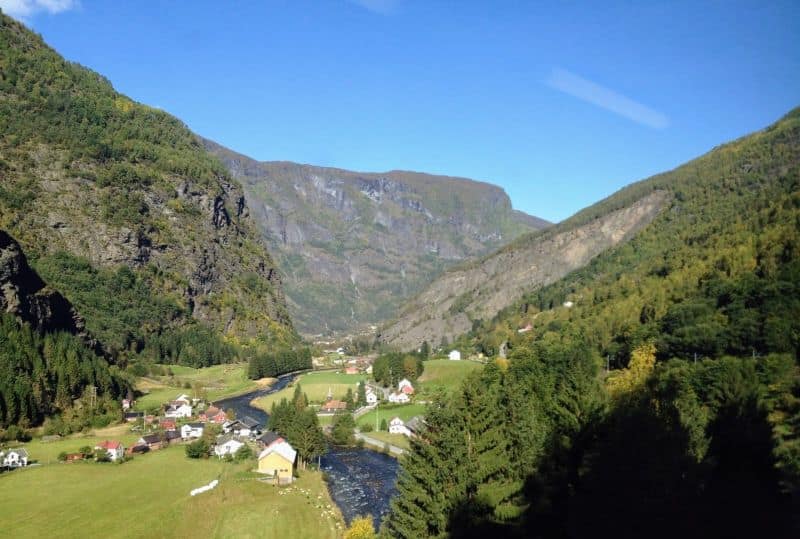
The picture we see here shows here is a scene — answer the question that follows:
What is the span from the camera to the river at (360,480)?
50.6m

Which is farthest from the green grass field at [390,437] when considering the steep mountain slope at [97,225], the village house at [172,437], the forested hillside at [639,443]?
the steep mountain slope at [97,225]

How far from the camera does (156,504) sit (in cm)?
4756

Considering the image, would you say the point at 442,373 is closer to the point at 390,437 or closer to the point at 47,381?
the point at 390,437

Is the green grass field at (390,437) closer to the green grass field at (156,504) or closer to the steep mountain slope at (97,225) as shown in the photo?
the green grass field at (156,504)

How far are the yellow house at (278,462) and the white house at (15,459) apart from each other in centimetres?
2134

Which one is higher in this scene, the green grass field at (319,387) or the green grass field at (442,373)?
the green grass field at (442,373)

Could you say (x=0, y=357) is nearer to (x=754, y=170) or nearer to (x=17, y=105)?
(x=17, y=105)

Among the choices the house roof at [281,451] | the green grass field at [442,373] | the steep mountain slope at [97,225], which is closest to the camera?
the house roof at [281,451]

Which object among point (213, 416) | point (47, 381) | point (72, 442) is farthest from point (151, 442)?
point (47, 381)

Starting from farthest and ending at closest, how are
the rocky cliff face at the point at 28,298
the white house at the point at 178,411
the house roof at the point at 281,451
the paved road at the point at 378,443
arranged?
the rocky cliff face at the point at 28,298 < the white house at the point at 178,411 < the paved road at the point at 378,443 < the house roof at the point at 281,451

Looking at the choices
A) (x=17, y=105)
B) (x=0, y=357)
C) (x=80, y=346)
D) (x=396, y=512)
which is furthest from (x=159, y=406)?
(x=17, y=105)

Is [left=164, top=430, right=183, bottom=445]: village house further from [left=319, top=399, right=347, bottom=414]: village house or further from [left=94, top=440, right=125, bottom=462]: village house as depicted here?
[left=319, top=399, right=347, bottom=414]: village house

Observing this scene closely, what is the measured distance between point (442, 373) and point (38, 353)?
67.5m

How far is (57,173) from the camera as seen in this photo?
164000 mm
